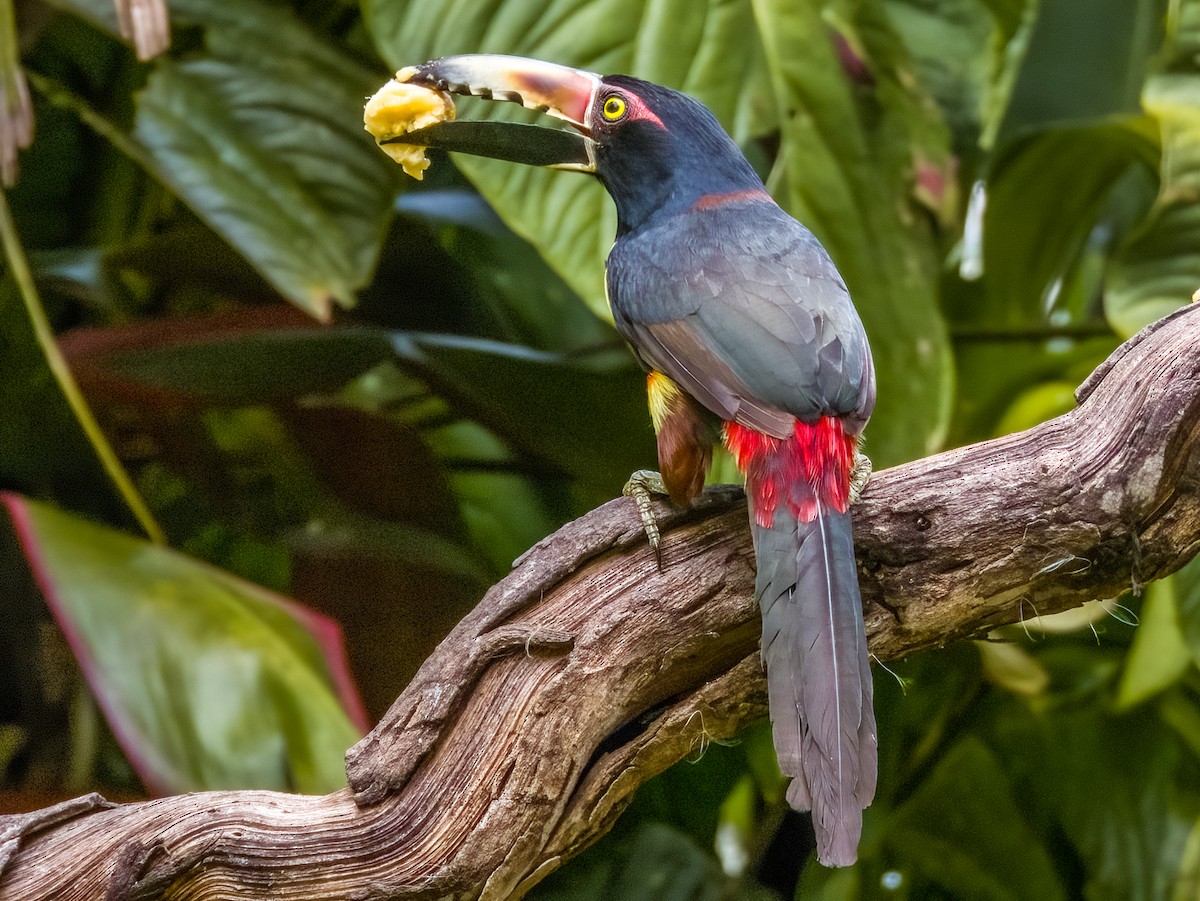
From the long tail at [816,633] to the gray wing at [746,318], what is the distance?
1.8 inches

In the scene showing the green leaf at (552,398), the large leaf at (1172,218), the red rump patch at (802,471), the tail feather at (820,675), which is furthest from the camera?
the green leaf at (552,398)

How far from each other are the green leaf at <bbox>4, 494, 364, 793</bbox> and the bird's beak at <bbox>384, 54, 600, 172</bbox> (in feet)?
3.05

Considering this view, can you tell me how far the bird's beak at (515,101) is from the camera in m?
1.50

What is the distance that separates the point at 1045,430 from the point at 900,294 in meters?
0.54

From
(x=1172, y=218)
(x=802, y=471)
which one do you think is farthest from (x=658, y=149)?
(x=1172, y=218)

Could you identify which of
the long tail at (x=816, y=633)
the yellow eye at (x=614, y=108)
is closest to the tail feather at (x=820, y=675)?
the long tail at (x=816, y=633)

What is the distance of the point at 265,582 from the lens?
2.21 meters

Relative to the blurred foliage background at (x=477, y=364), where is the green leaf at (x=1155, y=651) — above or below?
below

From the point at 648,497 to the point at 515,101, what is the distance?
64 cm

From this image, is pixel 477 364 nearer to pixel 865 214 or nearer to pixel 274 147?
pixel 274 147

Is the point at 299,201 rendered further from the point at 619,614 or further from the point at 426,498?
the point at 619,614

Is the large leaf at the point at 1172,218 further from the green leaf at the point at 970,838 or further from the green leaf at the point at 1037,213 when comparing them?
the green leaf at the point at 970,838

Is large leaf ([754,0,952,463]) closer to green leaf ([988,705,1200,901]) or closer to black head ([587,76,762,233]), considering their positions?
black head ([587,76,762,233])

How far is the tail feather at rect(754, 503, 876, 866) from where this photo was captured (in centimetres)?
106
